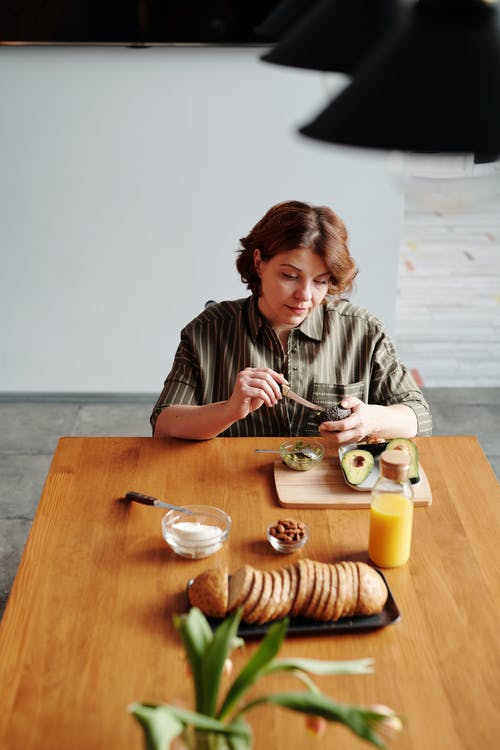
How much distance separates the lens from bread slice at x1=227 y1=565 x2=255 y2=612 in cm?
139

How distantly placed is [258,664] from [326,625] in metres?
0.40

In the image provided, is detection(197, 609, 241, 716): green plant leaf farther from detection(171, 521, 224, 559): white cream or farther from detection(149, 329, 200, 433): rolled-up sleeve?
detection(149, 329, 200, 433): rolled-up sleeve

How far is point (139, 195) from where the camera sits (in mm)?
3492

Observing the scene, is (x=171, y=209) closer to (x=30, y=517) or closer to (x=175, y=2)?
(x=175, y=2)

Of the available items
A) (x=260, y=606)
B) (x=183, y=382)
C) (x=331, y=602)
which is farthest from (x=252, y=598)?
(x=183, y=382)

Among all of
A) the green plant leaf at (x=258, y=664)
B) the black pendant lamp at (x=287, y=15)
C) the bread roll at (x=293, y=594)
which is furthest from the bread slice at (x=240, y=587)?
the black pendant lamp at (x=287, y=15)

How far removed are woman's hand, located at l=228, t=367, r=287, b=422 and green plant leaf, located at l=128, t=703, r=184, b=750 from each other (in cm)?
99

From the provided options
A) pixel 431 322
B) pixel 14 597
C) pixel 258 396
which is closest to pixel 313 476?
pixel 258 396

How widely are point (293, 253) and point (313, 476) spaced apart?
55 centimetres

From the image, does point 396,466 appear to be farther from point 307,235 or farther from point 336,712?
point 307,235

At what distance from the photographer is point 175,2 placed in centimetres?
321

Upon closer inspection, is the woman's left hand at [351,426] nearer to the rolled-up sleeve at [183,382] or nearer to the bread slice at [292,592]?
the rolled-up sleeve at [183,382]

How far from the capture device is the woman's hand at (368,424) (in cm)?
190

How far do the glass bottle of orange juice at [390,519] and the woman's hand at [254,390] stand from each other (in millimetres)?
409
